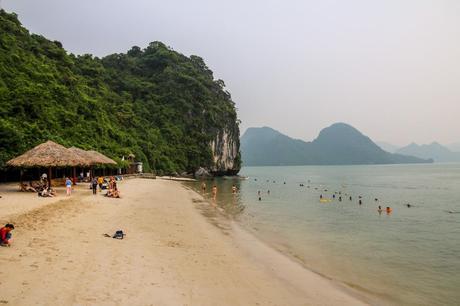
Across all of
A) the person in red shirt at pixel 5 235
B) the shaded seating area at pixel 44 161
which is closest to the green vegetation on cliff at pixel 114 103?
the shaded seating area at pixel 44 161

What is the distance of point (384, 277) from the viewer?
467 inches

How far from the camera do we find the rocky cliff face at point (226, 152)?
8775 centimetres

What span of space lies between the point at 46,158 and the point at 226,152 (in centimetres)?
7220

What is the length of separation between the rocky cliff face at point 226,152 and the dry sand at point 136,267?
71.5 meters

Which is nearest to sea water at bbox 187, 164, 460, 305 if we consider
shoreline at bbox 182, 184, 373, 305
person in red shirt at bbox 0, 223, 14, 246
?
shoreline at bbox 182, 184, 373, 305

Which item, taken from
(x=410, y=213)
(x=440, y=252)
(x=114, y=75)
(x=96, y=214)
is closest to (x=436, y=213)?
(x=410, y=213)

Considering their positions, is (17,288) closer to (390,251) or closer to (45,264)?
(45,264)

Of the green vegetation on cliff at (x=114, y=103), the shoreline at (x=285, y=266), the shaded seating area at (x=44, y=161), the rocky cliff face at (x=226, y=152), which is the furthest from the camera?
the rocky cliff face at (x=226, y=152)

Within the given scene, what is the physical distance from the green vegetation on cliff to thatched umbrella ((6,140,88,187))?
3438 mm

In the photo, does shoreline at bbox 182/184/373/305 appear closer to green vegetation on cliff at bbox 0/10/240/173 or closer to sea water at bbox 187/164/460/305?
sea water at bbox 187/164/460/305

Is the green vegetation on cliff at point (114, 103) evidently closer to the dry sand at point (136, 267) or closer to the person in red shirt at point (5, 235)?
the dry sand at point (136, 267)

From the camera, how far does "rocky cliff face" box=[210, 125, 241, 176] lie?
288 feet

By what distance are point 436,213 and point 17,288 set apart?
3251 centimetres

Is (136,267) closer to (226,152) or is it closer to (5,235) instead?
(5,235)
